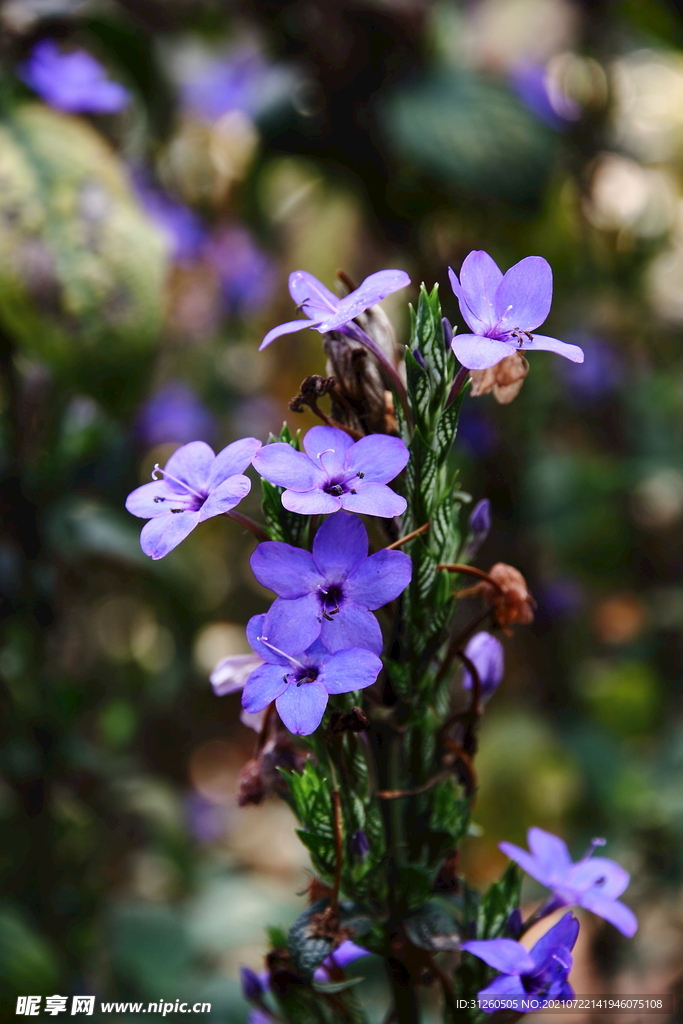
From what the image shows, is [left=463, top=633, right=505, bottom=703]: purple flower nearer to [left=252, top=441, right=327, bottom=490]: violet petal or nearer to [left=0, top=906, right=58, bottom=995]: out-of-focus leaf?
[left=252, top=441, right=327, bottom=490]: violet petal

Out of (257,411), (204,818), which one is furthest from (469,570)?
(204,818)

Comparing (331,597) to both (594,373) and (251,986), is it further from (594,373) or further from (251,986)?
(594,373)

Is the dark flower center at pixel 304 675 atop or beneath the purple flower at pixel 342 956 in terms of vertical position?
atop

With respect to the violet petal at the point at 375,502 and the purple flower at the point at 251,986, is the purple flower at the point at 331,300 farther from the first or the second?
the purple flower at the point at 251,986

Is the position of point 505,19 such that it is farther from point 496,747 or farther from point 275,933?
point 275,933

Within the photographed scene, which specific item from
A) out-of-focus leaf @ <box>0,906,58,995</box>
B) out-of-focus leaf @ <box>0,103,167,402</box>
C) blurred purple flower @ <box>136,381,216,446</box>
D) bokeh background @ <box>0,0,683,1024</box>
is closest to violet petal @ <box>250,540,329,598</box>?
bokeh background @ <box>0,0,683,1024</box>

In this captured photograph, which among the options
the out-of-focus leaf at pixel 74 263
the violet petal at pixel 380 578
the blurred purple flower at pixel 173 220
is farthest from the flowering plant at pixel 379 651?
the blurred purple flower at pixel 173 220
